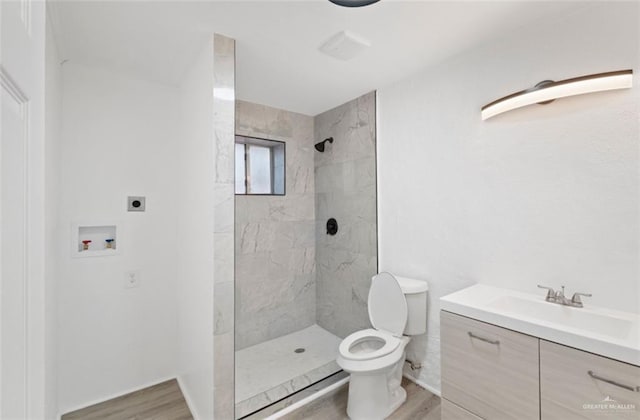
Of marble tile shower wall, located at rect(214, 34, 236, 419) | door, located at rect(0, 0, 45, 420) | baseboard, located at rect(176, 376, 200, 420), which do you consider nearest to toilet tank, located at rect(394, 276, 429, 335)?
marble tile shower wall, located at rect(214, 34, 236, 419)

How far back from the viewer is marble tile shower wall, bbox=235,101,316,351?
289 centimetres

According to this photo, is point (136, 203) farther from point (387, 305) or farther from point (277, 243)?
point (387, 305)

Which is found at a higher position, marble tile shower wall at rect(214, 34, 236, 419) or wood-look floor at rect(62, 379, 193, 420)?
marble tile shower wall at rect(214, 34, 236, 419)

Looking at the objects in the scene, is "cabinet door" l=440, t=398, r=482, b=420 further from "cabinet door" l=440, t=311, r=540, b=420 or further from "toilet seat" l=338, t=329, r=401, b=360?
"toilet seat" l=338, t=329, r=401, b=360

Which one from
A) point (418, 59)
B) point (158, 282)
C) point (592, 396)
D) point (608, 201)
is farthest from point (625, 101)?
point (158, 282)

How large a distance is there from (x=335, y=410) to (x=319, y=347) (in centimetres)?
90

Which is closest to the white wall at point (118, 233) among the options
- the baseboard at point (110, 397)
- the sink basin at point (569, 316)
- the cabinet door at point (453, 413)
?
the baseboard at point (110, 397)

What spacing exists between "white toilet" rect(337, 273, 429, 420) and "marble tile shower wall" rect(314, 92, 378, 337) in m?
0.42

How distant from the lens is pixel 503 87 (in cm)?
179

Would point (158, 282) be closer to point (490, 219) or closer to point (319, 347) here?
point (319, 347)

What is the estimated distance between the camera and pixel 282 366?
260 cm

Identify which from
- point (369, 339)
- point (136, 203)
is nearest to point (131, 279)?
point (136, 203)

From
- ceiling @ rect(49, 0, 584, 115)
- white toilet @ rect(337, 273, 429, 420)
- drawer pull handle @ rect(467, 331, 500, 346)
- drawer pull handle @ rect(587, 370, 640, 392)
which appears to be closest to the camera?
drawer pull handle @ rect(587, 370, 640, 392)

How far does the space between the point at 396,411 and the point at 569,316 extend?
4.07 feet
